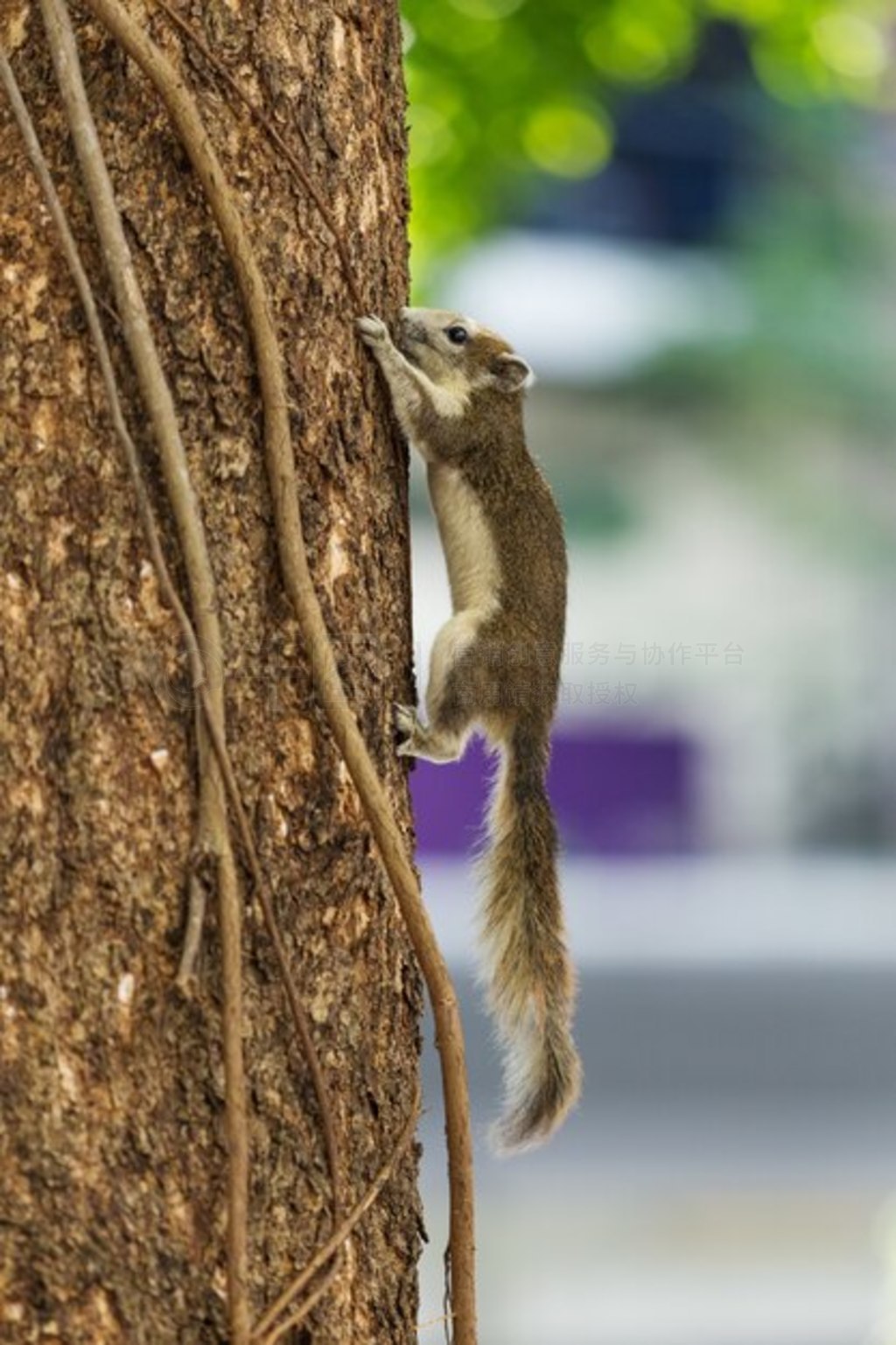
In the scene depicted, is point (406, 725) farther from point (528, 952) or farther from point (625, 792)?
point (625, 792)

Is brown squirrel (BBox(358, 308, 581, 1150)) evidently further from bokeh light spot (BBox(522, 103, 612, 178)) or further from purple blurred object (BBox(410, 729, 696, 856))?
purple blurred object (BBox(410, 729, 696, 856))

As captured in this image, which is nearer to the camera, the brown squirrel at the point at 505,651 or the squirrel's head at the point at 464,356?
the brown squirrel at the point at 505,651

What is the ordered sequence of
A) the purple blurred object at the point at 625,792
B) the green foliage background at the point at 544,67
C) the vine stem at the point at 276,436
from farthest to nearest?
1. the purple blurred object at the point at 625,792
2. the green foliage background at the point at 544,67
3. the vine stem at the point at 276,436

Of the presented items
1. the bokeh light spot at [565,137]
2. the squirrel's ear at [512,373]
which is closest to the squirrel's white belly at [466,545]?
the squirrel's ear at [512,373]

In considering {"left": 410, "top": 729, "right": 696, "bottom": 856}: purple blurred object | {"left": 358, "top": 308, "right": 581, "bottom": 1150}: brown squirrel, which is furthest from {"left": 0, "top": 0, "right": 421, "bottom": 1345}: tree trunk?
{"left": 410, "top": 729, "right": 696, "bottom": 856}: purple blurred object

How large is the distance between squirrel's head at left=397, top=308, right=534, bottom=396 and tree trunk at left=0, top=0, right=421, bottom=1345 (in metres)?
0.63

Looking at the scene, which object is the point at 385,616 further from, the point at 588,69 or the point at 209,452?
the point at 588,69

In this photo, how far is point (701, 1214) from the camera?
682 centimetres

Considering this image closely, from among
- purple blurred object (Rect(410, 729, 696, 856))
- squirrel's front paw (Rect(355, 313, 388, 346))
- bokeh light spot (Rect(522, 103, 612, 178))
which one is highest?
bokeh light spot (Rect(522, 103, 612, 178))

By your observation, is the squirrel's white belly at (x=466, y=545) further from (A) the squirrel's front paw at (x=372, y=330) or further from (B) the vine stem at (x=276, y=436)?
(B) the vine stem at (x=276, y=436)

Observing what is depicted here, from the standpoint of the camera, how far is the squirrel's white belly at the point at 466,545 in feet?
7.67

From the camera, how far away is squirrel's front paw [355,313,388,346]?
1.73 metres

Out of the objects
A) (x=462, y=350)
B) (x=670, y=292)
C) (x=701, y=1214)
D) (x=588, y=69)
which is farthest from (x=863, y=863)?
(x=462, y=350)

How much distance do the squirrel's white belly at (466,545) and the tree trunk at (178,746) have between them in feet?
2.12
